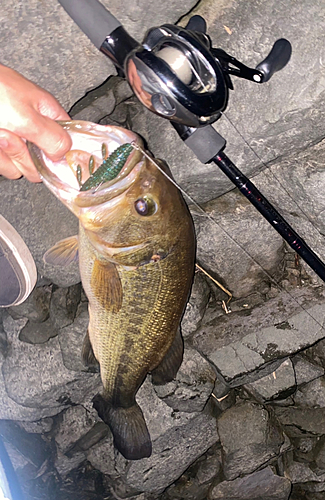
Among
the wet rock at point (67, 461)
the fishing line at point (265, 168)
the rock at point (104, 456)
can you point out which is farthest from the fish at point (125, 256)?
the wet rock at point (67, 461)

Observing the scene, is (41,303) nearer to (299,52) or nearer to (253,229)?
(253,229)

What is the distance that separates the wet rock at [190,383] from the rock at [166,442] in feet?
0.45

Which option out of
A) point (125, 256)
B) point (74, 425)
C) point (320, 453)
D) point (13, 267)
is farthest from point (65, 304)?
point (320, 453)

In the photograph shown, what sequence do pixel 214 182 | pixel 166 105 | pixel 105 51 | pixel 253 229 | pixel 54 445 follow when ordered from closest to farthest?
pixel 166 105 → pixel 105 51 → pixel 214 182 → pixel 253 229 → pixel 54 445

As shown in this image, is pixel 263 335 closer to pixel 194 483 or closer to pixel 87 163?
pixel 194 483

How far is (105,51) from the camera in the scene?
7.09 feet

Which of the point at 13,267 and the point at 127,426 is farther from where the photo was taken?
the point at 127,426

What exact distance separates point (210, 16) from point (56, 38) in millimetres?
1016

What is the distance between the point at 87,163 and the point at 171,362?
1610 mm

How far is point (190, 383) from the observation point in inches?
149

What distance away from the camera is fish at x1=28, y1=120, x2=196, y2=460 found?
7.28ft

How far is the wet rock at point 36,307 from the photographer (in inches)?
145

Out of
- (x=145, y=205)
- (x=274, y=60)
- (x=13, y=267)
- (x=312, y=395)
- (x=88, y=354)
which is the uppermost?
(x=274, y=60)

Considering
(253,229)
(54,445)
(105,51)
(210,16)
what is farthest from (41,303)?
(210,16)
